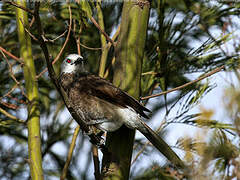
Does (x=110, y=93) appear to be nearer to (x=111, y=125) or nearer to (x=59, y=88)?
(x=111, y=125)

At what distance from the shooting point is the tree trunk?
2.29 meters

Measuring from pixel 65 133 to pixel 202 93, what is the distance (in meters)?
1.84

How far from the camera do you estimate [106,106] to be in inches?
106

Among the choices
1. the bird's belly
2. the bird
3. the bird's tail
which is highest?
the bird

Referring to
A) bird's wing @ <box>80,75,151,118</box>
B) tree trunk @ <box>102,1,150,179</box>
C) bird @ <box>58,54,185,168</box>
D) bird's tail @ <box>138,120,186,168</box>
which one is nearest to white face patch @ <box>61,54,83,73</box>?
bird @ <box>58,54,185,168</box>

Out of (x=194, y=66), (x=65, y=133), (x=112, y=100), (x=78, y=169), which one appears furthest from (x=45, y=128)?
(x=194, y=66)

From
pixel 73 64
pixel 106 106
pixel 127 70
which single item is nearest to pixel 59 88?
pixel 127 70

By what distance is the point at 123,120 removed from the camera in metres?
2.52

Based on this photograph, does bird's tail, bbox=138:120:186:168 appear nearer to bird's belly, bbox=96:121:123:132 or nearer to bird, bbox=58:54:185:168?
bird, bbox=58:54:185:168

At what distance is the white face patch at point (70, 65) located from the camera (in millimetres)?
3109

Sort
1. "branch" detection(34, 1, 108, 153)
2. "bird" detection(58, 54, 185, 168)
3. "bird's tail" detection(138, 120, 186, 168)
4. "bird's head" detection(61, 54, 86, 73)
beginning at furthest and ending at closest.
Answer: "bird's head" detection(61, 54, 86, 73)
"bird" detection(58, 54, 185, 168)
"bird's tail" detection(138, 120, 186, 168)
"branch" detection(34, 1, 108, 153)

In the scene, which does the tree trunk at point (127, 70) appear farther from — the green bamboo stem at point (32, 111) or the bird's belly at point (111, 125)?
the green bamboo stem at point (32, 111)

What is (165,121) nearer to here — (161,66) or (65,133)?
(161,66)

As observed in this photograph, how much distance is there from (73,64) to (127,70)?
829 mm
